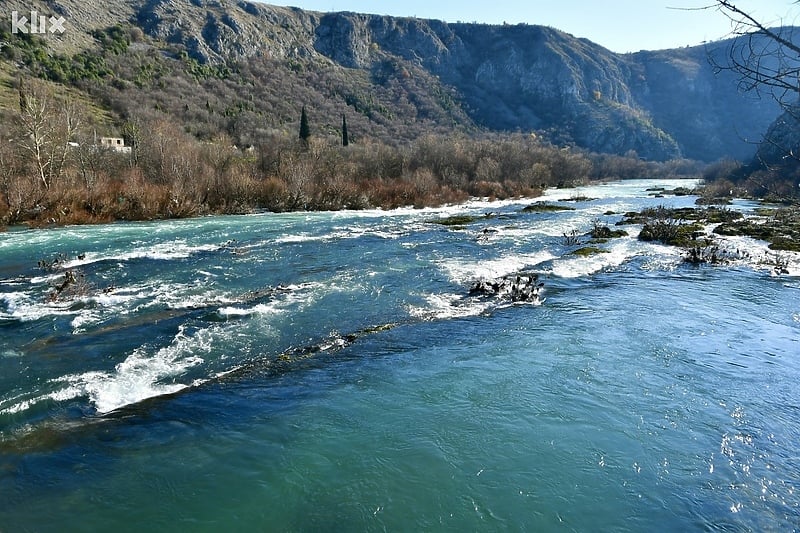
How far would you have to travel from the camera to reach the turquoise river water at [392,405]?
5660mm

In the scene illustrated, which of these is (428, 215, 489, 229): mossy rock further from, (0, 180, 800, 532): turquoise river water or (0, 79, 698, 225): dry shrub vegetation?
(0, 180, 800, 532): turquoise river water

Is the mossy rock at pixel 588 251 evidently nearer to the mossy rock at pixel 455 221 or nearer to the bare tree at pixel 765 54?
the mossy rock at pixel 455 221

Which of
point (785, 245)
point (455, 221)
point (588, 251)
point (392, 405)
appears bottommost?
point (392, 405)

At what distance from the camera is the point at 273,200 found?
41.6 meters

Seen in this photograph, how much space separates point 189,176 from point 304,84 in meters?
119

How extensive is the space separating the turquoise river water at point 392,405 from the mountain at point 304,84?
7367 cm

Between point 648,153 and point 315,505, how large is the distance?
7611 inches

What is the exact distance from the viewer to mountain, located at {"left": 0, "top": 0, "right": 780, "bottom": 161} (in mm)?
95812

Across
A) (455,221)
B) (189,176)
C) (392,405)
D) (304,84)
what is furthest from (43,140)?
(304,84)

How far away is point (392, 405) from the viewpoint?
802cm

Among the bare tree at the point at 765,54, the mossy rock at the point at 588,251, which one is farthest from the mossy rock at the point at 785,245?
the bare tree at the point at 765,54

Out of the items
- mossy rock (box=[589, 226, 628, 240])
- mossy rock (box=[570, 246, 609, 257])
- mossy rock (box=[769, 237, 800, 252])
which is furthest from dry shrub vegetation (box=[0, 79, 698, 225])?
mossy rock (box=[769, 237, 800, 252])

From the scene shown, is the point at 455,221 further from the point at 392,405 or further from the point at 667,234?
the point at 392,405

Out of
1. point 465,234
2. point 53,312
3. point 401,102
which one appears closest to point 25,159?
point 53,312
